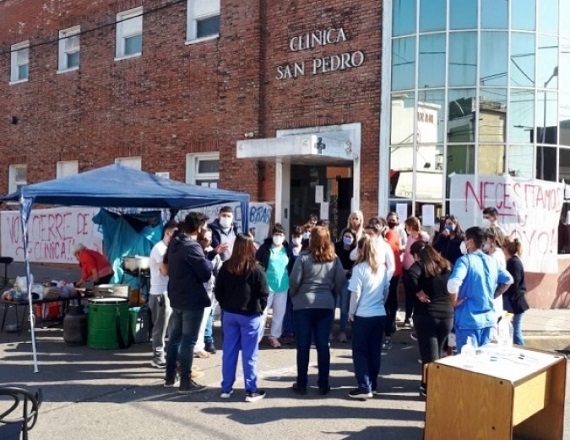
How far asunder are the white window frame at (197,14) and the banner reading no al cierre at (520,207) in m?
7.45

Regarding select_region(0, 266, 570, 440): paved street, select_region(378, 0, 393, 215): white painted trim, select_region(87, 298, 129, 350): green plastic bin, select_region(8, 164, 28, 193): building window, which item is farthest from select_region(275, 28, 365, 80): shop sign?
select_region(8, 164, 28, 193): building window

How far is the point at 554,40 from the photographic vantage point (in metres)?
12.4

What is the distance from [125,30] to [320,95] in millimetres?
7191

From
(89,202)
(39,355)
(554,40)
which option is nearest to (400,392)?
(39,355)

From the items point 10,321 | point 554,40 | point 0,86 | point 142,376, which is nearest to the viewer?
point 142,376

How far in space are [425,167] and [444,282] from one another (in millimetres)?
6146

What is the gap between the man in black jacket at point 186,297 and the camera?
22.6 ft

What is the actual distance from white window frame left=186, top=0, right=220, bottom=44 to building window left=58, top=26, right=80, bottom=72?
4786 mm

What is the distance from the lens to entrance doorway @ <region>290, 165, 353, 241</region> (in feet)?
45.8

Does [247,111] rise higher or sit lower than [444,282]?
higher

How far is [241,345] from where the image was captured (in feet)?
22.4

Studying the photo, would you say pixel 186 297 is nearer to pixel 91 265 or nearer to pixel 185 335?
pixel 185 335

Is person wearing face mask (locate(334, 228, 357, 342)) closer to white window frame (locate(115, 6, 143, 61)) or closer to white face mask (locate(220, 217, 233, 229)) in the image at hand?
white face mask (locate(220, 217, 233, 229))

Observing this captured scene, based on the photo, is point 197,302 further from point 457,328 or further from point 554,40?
point 554,40
